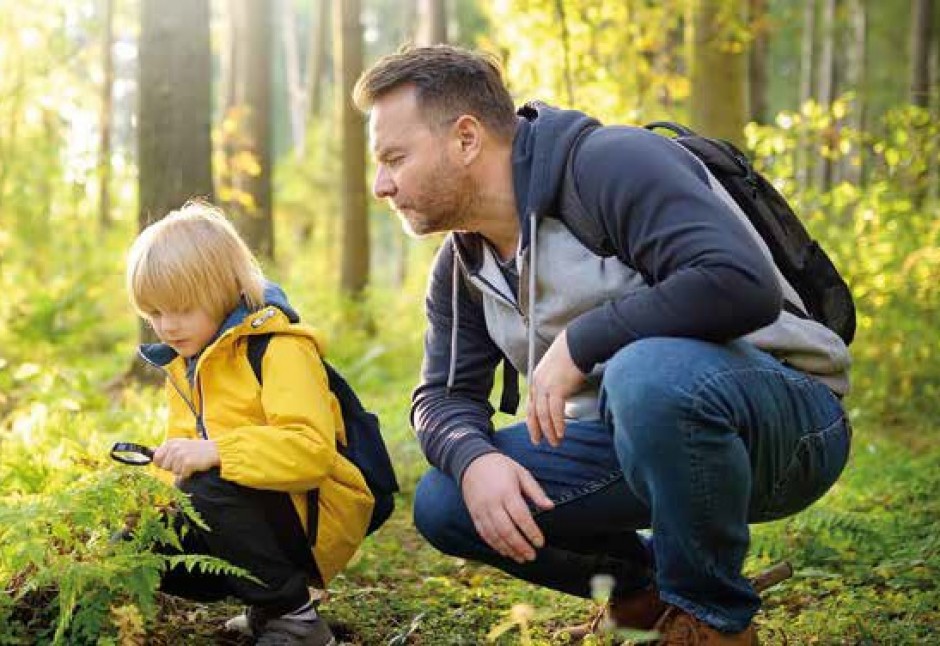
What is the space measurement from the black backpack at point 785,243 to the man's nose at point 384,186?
514 mm

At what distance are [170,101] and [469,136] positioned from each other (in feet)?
13.6

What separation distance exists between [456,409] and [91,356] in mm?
9037

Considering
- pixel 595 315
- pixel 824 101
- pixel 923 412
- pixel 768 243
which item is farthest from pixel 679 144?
pixel 824 101

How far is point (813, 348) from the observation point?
2773 mm

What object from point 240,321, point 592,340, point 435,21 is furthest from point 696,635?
point 435,21

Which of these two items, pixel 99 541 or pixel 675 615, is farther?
pixel 99 541

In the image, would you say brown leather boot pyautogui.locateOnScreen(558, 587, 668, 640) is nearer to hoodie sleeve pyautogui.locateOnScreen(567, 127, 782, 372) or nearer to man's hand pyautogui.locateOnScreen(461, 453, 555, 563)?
man's hand pyautogui.locateOnScreen(461, 453, 555, 563)

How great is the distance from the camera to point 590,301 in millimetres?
2848

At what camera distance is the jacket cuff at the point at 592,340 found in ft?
8.52

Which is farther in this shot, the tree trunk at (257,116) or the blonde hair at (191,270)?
the tree trunk at (257,116)

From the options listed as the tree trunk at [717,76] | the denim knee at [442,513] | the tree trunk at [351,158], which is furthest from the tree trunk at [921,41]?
the denim knee at [442,513]

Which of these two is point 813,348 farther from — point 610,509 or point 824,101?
point 824,101

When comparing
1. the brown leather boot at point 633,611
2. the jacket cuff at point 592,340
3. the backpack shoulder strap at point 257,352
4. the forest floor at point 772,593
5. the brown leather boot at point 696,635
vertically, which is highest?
the jacket cuff at point 592,340

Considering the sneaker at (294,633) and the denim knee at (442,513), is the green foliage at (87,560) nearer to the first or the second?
the sneaker at (294,633)
